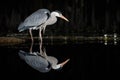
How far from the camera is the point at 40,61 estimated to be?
8602 millimetres

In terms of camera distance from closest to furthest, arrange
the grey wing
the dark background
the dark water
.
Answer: the dark water
the grey wing
the dark background

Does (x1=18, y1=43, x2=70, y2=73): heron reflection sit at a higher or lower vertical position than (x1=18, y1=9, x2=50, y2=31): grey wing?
lower

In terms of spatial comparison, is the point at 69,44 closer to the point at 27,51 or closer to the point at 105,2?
the point at 27,51

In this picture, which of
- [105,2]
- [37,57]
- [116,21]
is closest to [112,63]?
[37,57]

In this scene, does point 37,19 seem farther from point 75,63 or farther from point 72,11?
point 72,11

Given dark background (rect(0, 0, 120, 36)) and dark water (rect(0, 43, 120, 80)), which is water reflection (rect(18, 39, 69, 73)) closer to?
dark water (rect(0, 43, 120, 80))

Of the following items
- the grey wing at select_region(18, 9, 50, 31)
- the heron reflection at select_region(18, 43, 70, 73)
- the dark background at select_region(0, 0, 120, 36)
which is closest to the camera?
the heron reflection at select_region(18, 43, 70, 73)

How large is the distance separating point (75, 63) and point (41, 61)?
26.5 inches

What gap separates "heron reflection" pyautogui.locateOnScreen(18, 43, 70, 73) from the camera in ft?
26.0

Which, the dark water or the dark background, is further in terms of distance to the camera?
the dark background

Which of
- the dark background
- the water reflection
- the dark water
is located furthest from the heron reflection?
the dark background

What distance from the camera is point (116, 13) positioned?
22297 mm

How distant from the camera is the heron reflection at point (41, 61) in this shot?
26.0 feet

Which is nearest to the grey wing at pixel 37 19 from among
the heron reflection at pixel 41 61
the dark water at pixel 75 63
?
the dark water at pixel 75 63
